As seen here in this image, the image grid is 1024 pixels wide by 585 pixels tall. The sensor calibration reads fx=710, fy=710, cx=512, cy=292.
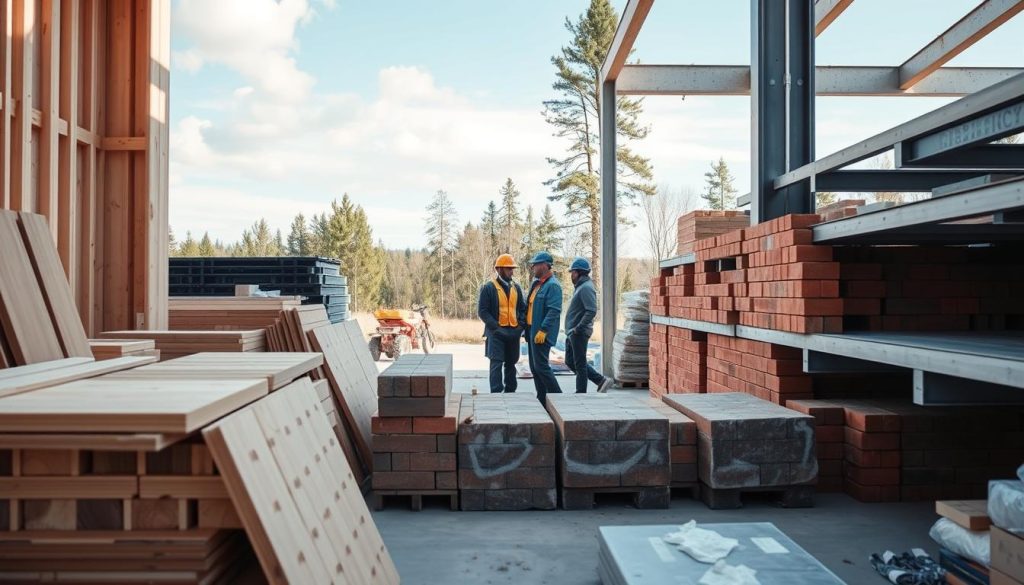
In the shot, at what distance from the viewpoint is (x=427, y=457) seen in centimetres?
564

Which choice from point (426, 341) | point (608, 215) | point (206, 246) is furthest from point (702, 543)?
point (206, 246)

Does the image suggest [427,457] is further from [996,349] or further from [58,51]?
[58,51]

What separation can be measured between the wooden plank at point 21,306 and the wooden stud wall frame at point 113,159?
1.69 meters

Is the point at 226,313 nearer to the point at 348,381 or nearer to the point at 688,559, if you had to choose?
the point at 348,381

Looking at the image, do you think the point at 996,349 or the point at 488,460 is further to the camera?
the point at 488,460

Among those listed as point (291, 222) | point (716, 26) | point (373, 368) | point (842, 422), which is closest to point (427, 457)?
point (373, 368)

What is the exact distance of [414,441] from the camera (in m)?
5.66

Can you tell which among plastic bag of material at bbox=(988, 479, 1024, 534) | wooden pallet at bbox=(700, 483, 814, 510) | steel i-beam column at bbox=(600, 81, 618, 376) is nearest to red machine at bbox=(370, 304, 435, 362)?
steel i-beam column at bbox=(600, 81, 618, 376)

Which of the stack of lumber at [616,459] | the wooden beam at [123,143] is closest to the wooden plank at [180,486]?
the stack of lumber at [616,459]

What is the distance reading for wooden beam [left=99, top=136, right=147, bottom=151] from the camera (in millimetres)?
6812

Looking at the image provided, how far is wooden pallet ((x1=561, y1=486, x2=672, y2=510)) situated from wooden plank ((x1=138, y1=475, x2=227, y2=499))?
3503 mm

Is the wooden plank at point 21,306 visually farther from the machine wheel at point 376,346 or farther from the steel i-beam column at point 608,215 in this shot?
the machine wheel at point 376,346

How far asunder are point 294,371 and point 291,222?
6412cm

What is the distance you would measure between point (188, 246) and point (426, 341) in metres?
49.5
